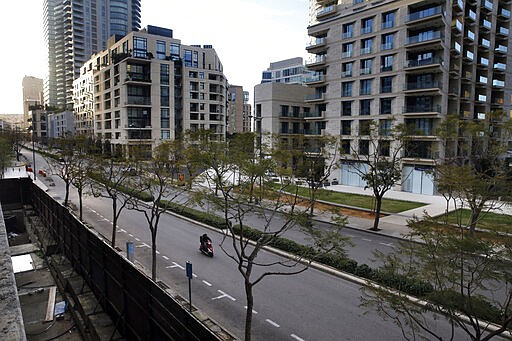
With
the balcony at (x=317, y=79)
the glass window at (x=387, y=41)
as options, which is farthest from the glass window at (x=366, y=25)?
the balcony at (x=317, y=79)

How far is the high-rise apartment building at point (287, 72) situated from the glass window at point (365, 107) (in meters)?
83.7

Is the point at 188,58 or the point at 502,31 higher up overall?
the point at 188,58

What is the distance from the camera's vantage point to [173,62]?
7875cm

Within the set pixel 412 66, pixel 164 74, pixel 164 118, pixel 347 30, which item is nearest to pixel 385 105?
pixel 412 66

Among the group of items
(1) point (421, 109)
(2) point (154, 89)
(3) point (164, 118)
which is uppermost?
(2) point (154, 89)

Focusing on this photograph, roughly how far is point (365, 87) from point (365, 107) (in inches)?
104

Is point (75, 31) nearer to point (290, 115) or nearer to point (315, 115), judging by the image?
point (290, 115)

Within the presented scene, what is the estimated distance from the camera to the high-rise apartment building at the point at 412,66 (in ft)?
143

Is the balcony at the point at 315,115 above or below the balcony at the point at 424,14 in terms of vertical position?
below

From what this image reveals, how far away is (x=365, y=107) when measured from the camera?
49.2 metres

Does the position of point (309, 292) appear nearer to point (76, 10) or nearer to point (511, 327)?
point (511, 327)

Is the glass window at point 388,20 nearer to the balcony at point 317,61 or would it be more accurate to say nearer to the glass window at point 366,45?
the glass window at point 366,45

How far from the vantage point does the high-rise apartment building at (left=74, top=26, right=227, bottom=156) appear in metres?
74.6

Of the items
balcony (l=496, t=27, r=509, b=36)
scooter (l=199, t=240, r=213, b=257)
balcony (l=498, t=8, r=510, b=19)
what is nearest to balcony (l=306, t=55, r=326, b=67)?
balcony (l=496, t=27, r=509, b=36)
